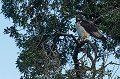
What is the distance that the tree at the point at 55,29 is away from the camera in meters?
8.59

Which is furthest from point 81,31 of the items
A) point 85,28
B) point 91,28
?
point 91,28

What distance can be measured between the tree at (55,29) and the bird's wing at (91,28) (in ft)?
0.43

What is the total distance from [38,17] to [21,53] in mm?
821

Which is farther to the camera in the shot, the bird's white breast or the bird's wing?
the bird's white breast

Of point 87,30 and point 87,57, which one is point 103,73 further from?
point 87,30

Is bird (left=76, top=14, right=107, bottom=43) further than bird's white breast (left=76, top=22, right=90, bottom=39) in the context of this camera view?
No

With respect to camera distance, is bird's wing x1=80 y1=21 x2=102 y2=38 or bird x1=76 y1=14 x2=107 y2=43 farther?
bird x1=76 y1=14 x2=107 y2=43

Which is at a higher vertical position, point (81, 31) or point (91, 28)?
point (81, 31)

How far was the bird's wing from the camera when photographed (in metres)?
8.61

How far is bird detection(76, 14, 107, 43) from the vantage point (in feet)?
28.6

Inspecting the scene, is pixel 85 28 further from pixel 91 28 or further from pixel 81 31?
pixel 91 28

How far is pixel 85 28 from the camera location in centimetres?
918

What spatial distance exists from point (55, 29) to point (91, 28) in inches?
28.9

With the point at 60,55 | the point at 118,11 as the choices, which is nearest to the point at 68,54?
the point at 60,55
